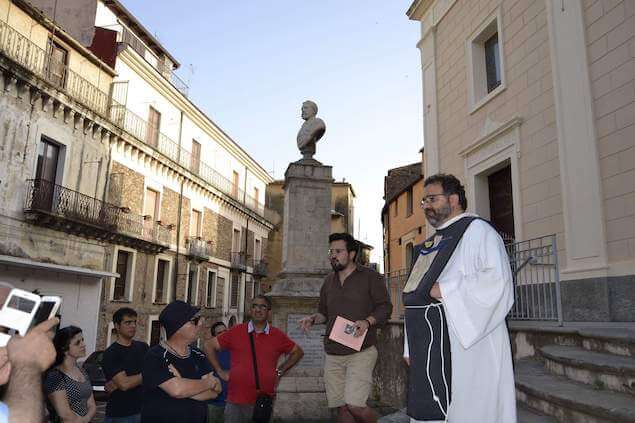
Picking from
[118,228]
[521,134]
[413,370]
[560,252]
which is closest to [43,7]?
[118,228]

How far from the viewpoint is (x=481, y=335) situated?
8.59 feet

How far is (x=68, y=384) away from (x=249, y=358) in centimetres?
159

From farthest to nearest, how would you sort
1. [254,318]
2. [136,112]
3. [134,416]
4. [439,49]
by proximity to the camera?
[136,112] < [439,49] < [254,318] < [134,416]

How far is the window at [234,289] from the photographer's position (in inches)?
1253

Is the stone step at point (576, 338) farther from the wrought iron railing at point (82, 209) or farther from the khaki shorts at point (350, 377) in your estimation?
the wrought iron railing at point (82, 209)

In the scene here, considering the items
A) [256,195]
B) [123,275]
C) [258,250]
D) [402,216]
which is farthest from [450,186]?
[256,195]

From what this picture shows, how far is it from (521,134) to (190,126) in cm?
2220

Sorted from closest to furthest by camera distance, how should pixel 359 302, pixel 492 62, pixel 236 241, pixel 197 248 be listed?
pixel 359 302
pixel 492 62
pixel 197 248
pixel 236 241

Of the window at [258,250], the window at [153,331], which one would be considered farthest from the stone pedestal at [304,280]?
the window at [258,250]

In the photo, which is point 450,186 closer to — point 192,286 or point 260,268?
point 192,286

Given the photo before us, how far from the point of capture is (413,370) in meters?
2.81

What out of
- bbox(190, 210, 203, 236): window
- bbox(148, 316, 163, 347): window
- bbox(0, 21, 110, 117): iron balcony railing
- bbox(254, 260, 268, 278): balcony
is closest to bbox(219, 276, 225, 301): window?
bbox(190, 210, 203, 236): window

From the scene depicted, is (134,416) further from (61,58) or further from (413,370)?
(61,58)

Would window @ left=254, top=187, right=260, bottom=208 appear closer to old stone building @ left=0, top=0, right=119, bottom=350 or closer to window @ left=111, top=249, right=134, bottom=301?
window @ left=111, top=249, right=134, bottom=301
